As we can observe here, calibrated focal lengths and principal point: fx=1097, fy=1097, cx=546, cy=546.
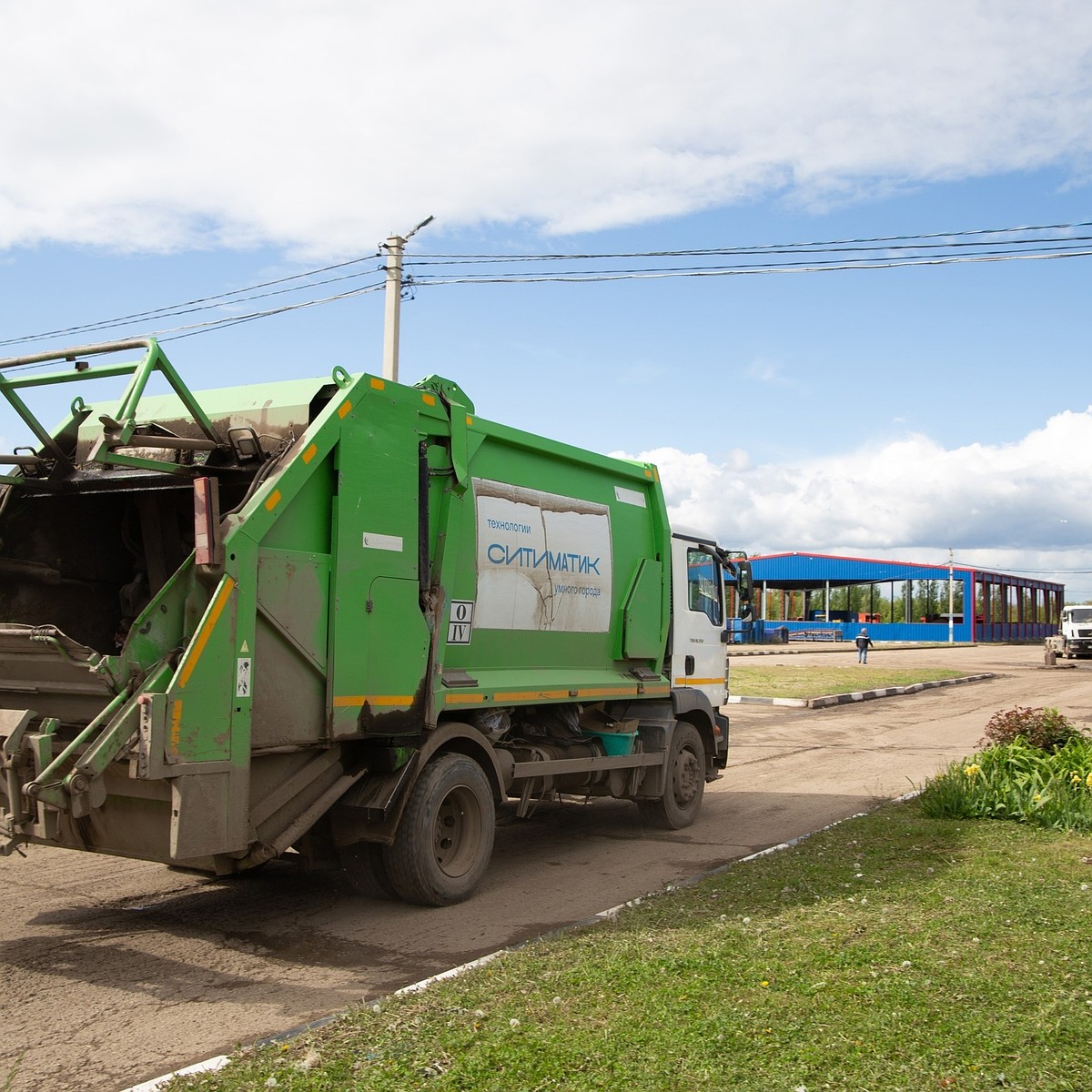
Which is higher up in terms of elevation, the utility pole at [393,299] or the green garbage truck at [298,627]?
the utility pole at [393,299]

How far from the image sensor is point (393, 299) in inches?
671

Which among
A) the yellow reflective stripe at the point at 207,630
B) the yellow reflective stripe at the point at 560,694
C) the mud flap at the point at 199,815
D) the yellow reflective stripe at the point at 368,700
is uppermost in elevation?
the yellow reflective stripe at the point at 207,630

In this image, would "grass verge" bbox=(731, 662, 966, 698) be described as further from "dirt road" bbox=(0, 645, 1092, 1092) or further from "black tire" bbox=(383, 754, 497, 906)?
"black tire" bbox=(383, 754, 497, 906)

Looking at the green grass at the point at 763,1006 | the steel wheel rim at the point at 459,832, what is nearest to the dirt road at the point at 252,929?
the steel wheel rim at the point at 459,832

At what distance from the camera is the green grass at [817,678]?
24.6 m

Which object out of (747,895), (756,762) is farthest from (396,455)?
(756,762)

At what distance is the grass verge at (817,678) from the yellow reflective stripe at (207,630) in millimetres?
19209

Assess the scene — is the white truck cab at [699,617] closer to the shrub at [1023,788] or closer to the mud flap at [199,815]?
the shrub at [1023,788]

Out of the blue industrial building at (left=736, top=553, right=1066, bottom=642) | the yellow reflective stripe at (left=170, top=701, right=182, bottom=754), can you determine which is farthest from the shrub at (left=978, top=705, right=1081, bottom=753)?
the blue industrial building at (left=736, top=553, right=1066, bottom=642)

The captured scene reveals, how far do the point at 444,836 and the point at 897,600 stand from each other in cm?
6958

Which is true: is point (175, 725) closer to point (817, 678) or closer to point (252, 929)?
point (252, 929)

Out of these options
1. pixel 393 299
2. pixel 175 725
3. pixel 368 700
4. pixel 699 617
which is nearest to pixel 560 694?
pixel 368 700

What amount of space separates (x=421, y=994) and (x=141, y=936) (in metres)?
2.12

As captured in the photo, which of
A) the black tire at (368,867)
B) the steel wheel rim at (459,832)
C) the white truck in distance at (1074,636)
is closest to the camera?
the black tire at (368,867)
